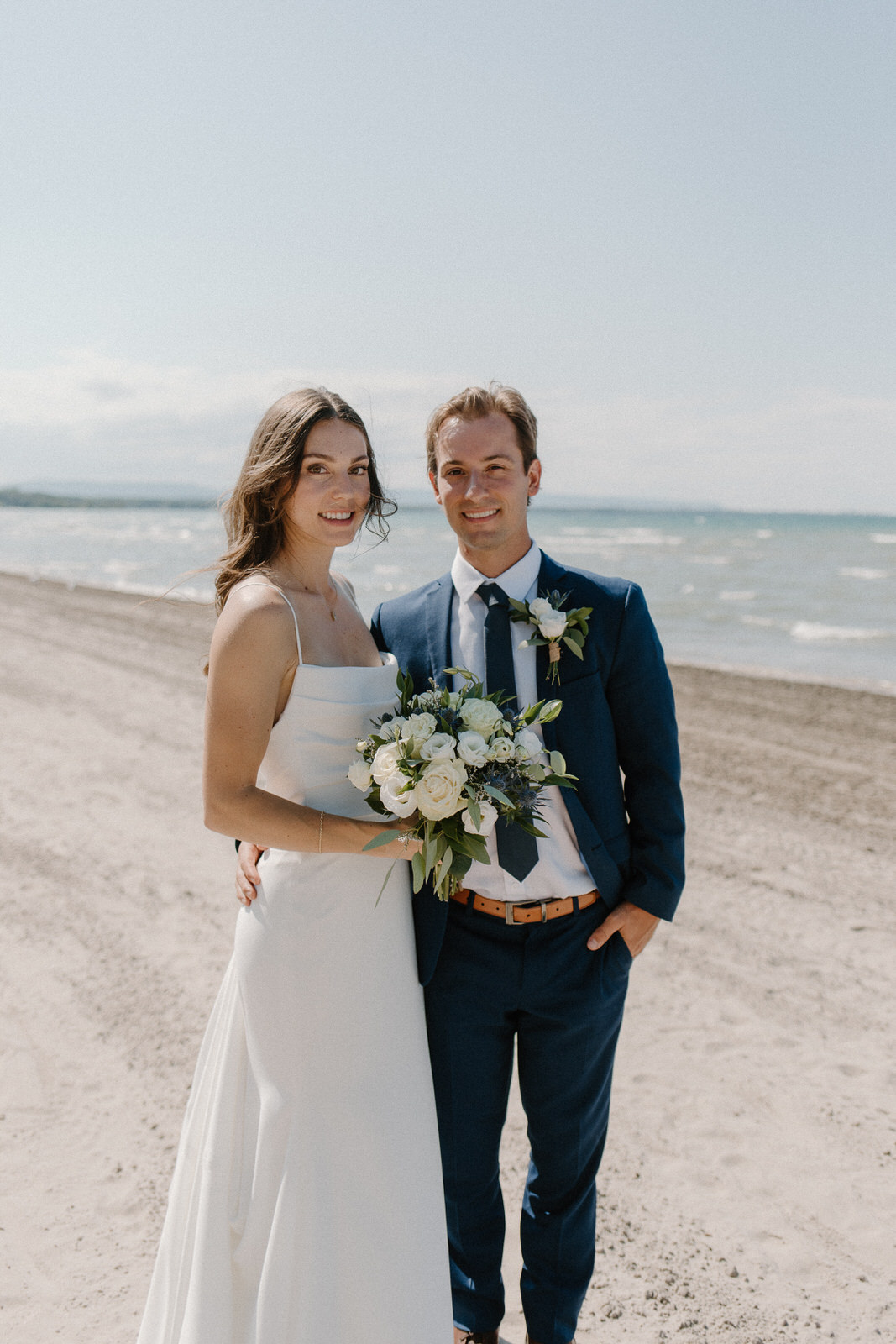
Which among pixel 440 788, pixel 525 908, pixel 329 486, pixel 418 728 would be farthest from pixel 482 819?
Answer: pixel 329 486

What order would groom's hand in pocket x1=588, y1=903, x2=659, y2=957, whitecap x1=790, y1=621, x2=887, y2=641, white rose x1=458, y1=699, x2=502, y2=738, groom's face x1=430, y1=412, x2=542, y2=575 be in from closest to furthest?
white rose x1=458, y1=699, x2=502, y2=738
groom's hand in pocket x1=588, y1=903, x2=659, y2=957
groom's face x1=430, y1=412, x2=542, y2=575
whitecap x1=790, y1=621, x2=887, y2=641

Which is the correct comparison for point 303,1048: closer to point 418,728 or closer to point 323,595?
point 418,728

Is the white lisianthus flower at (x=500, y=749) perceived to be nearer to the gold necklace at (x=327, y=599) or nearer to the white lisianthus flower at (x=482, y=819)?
the white lisianthus flower at (x=482, y=819)

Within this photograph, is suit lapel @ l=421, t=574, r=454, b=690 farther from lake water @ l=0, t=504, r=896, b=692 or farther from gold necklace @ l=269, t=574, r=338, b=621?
lake water @ l=0, t=504, r=896, b=692

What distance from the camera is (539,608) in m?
2.69

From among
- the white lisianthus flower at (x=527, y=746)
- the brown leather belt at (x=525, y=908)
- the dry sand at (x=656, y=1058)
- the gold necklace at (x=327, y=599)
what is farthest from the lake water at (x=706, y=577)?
the dry sand at (x=656, y=1058)

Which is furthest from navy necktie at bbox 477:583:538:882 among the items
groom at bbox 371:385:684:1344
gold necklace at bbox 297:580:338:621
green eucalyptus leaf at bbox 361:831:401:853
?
gold necklace at bbox 297:580:338:621

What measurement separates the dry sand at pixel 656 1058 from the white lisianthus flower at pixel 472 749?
2.06 metres

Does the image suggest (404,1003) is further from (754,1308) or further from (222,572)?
(754,1308)

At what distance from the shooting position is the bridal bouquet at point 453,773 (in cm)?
229

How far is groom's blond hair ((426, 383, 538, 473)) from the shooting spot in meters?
2.90

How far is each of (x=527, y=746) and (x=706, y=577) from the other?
97.1 ft

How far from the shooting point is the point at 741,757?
9.31m

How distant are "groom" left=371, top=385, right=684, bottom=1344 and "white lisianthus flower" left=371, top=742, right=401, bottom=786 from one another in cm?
51
